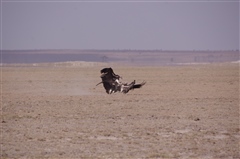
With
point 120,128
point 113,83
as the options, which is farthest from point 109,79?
point 120,128

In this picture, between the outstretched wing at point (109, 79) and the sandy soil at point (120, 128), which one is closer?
the sandy soil at point (120, 128)

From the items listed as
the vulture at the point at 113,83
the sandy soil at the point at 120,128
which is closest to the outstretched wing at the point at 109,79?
the vulture at the point at 113,83

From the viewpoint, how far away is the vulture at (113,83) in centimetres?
2117

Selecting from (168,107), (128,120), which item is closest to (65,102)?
(168,107)

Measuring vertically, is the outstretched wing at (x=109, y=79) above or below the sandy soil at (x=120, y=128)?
above

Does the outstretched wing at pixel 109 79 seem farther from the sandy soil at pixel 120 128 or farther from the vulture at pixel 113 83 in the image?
the sandy soil at pixel 120 128

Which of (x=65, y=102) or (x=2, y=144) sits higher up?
(x=65, y=102)

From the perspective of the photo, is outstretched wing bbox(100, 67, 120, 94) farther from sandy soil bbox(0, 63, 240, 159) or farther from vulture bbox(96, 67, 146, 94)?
sandy soil bbox(0, 63, 240, 159)

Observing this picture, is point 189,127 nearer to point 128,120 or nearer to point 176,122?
point 176,122

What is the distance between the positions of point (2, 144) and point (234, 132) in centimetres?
636

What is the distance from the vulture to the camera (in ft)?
69.5

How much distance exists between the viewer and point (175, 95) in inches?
951

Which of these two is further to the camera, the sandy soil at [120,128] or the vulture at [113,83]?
the vulture at [113,83]

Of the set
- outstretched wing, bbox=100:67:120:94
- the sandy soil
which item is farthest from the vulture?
the sandy soil
